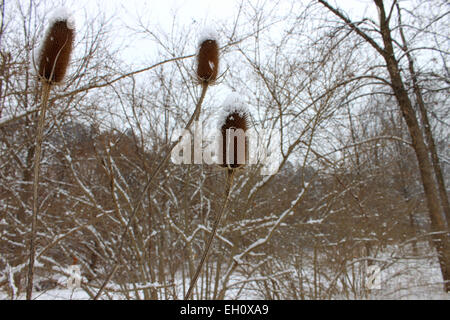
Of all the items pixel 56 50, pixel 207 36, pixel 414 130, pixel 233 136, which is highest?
pixel 414 130

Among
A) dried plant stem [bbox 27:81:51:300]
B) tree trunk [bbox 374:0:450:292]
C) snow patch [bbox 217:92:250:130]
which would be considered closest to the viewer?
dried plant stem [bbox 27:81:51:300]

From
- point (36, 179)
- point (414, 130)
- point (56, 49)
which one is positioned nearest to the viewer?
point (36, 179)

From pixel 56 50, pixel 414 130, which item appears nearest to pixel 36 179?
pixel 56 50

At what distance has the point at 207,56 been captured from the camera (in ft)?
2.47

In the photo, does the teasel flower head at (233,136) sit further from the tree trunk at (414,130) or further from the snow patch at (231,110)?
the tree trunk at (414,130)

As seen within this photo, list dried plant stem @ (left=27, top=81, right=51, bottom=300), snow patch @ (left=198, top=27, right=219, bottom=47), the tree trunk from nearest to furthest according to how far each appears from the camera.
Answer: dried plant stem @ (left=27, top=81, right=51, bottom=300), snow patch @ (left=198, top=27, right=219, bottom=47), the tree trunk

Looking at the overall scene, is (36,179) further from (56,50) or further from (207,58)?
(207,58)

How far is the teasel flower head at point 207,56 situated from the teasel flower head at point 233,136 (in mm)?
128

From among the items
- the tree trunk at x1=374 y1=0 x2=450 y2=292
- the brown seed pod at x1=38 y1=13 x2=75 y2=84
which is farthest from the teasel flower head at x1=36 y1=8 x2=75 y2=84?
the tree trunk at x1=374 y1=0 x2=450 y2=292

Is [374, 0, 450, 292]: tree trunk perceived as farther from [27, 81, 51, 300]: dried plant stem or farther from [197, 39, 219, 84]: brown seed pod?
[27, 81, 51, 300]: dried plant stem

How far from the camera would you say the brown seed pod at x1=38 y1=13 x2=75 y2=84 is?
625 mm

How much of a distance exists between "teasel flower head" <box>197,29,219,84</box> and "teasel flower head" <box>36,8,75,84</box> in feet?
0.96
